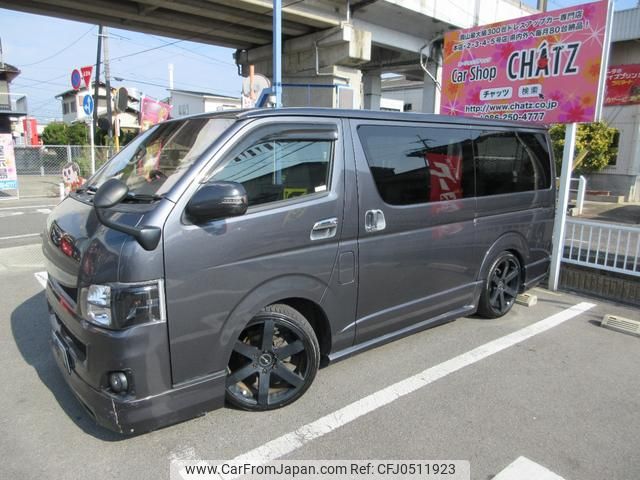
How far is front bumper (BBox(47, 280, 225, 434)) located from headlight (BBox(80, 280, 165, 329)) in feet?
0.16

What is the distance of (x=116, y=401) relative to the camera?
2379 mm

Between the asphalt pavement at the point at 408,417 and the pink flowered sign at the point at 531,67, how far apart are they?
111 inches

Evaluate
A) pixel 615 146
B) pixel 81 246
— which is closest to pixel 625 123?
pixel 615 146

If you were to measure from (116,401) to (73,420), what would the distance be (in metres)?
0.74

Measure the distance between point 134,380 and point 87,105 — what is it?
11052 millimetres

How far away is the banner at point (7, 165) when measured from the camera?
46.1 ft

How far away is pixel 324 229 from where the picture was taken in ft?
9.83

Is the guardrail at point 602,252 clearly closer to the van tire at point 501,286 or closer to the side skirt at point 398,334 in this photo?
the van tire at point 501,286

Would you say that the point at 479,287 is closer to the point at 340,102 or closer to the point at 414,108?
the point at 340,102

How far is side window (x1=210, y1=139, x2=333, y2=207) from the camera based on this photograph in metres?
2.73

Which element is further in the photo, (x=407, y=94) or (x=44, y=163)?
(x=407, y=94)

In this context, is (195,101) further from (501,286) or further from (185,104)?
(501,286)

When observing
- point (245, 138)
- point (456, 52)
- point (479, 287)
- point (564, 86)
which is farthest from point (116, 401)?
point (456, 52)

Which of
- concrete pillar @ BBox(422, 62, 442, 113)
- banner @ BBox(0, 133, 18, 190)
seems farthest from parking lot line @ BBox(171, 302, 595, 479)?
banner @ BBox(0, 133, 18, 190)
